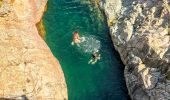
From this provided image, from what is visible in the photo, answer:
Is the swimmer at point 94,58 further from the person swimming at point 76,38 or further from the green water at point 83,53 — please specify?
the person swimming at point 76,38

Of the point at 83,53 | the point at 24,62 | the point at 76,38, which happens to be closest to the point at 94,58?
the point at 83,53

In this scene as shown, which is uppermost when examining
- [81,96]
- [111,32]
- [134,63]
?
[111,32]

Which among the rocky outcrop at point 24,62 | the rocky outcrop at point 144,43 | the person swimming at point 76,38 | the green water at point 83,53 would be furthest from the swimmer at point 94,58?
the rocky outcrop at point 24,62

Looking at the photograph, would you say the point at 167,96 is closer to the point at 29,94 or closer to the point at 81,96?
the point at 81,96

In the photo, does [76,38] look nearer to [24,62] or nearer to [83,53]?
[83,53]

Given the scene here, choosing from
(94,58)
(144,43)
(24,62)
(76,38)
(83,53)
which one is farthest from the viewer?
(76,38)

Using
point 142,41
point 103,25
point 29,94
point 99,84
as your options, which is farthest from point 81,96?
point 103,25
